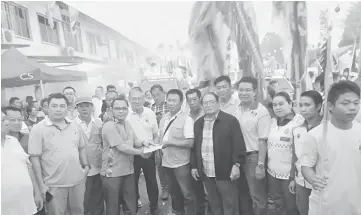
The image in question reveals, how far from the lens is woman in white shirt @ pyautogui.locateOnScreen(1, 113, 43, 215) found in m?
2.24

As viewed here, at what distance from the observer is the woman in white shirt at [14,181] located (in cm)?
224

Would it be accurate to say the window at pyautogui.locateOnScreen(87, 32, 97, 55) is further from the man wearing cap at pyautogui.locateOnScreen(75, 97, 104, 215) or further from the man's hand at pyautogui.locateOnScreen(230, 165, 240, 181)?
the man's hand at pyautogui.locateOnScreen(230, 165, 240, 181)

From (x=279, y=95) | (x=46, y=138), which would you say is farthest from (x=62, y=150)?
(x=279, y=95)

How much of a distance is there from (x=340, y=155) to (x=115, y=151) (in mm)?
2112

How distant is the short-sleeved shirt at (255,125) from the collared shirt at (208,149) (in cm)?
40

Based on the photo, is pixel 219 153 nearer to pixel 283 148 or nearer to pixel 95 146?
pixel 283 148

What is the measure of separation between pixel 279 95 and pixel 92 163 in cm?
217

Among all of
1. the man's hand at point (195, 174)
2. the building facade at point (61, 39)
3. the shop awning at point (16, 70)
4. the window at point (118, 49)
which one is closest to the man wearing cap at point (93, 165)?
the man's hand at point (195, 174)

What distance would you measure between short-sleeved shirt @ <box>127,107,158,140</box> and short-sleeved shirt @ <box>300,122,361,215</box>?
7.70 feet

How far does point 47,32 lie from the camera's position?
35.5ft

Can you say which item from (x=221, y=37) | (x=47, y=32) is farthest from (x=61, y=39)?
(x=221, y=37)

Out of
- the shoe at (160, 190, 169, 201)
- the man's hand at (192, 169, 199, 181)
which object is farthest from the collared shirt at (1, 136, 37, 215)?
the shoe at (160, 190, 169, 201)

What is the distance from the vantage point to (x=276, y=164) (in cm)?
273

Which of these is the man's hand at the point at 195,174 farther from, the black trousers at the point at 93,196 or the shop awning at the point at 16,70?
the shop awning at the point at 16,70
